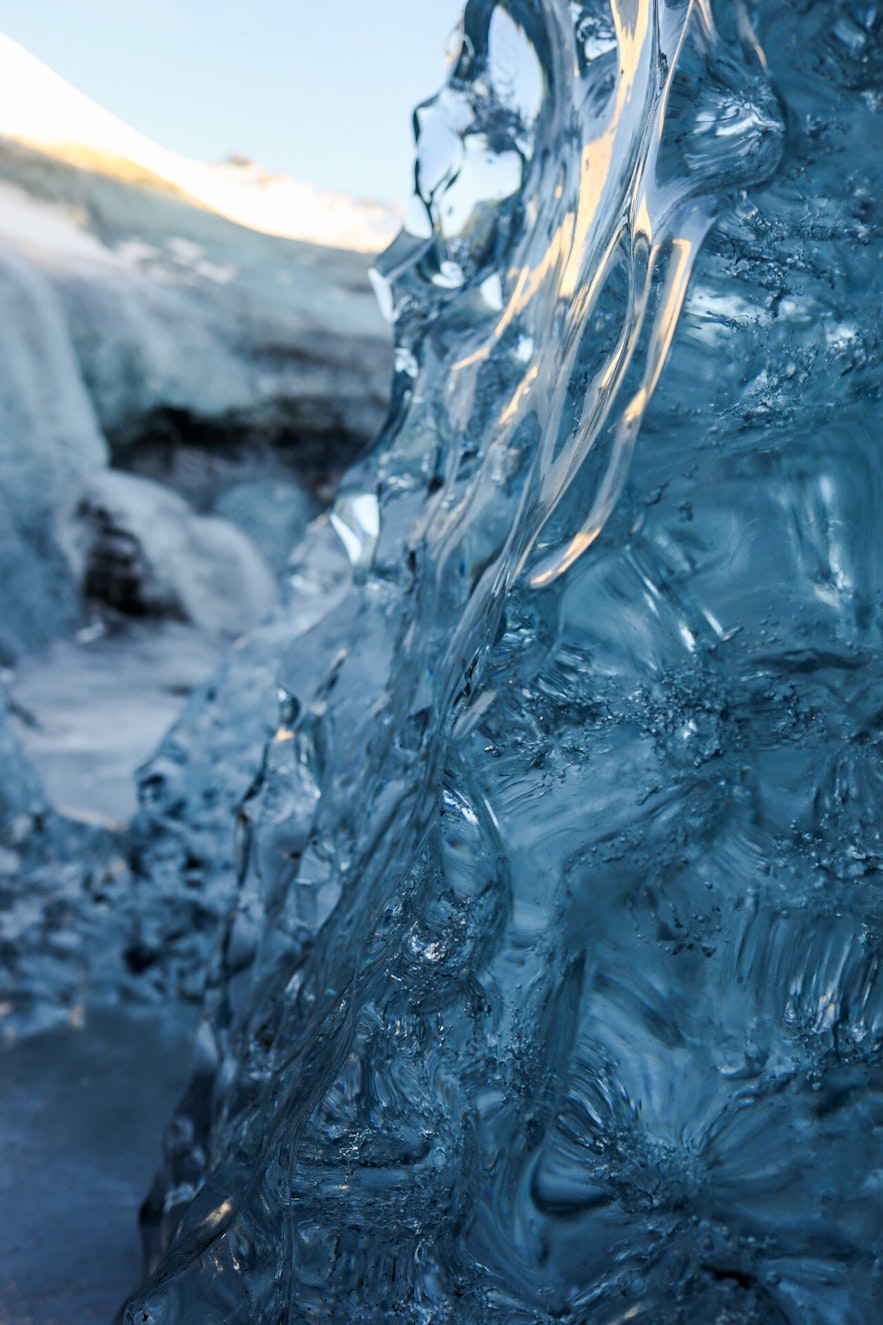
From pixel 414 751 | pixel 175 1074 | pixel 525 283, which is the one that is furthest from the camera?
pixel 175 1074

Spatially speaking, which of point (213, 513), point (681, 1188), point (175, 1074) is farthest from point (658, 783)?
point (213, 513)

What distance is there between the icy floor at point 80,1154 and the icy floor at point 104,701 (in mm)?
2187

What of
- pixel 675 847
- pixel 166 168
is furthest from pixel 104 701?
pixel 675 847

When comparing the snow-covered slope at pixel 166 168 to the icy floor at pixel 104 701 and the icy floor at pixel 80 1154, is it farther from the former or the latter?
the icy floor at pixel 80 1154

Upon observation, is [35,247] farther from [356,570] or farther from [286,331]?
[356,570]

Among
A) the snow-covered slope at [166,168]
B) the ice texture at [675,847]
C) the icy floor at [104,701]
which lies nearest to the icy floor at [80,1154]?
the ice texture at [675,847]

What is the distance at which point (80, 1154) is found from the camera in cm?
108

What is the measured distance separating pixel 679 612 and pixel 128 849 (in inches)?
58.0

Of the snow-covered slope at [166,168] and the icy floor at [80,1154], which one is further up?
the snow-covered slope at [166,168]

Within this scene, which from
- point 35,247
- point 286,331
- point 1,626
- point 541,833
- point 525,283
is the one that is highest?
point 525,283

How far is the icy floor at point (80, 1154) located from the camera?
0.85 meters

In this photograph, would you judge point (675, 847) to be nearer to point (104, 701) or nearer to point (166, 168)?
point (104, 701)

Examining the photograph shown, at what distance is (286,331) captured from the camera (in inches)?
207

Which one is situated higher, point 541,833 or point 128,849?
point 541,833
